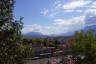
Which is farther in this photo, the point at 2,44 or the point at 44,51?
the point at 44,51

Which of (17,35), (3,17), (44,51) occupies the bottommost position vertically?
(44,51)

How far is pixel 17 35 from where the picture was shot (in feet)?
42.0

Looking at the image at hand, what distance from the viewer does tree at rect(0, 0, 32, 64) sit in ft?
40.0

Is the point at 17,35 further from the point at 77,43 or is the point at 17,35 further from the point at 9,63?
the point at 77,43

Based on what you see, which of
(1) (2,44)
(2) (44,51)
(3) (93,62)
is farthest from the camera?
(2) (44,51)

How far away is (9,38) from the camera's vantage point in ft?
40.8

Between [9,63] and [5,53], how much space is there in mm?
641

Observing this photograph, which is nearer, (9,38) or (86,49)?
(86,49)

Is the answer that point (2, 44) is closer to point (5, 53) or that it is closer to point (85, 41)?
point (5, 53)

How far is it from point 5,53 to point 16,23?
1569 mm

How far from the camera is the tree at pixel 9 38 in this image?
12.2 m

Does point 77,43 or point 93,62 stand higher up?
point 77,43

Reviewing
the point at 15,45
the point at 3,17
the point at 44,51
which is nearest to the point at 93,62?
the point at 15,45

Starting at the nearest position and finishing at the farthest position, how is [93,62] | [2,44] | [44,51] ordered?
1. [93,62]
2. [2,44]
3. [44,51]
